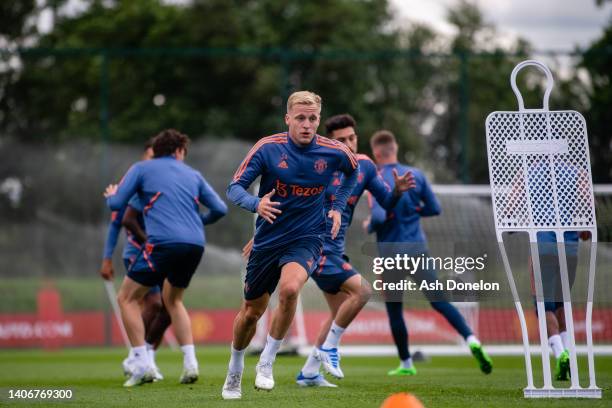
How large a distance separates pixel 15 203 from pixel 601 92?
12272 mm

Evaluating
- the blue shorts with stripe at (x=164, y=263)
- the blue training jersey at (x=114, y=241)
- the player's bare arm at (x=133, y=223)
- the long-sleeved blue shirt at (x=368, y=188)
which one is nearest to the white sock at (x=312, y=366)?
the long-sleeved blue shirt at (x=368, y=188)

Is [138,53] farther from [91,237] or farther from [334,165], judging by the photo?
[334,165]

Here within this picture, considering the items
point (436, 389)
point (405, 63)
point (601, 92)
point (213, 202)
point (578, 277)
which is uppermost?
point (405, 63)

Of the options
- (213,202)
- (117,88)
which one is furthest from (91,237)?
(213,202)

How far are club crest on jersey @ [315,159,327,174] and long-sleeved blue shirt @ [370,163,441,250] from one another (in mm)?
3198

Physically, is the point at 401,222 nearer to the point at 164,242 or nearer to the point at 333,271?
the point at 333,271

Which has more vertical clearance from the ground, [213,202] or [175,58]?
[175,58]

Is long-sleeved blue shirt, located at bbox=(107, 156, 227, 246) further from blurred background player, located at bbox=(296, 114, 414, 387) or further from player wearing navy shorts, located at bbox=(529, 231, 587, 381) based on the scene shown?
player wearing navy shorts, located at bbox=(529, 231, 587, 381)

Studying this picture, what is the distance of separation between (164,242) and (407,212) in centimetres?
273

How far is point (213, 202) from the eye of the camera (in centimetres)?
959

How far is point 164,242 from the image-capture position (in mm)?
9023

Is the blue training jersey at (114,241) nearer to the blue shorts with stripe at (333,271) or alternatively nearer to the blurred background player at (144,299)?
the blurred background player at (144,299)

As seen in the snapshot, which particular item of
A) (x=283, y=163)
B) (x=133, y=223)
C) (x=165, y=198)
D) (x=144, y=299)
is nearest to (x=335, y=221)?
(x=283, y=163)

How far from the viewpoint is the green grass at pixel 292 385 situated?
718 centimetres
